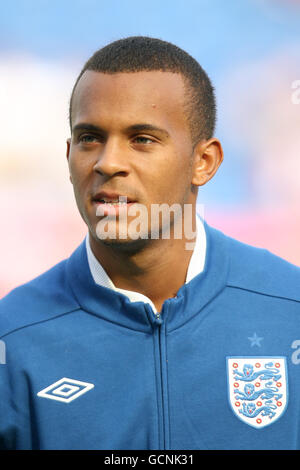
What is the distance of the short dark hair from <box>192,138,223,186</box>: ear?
45 mm

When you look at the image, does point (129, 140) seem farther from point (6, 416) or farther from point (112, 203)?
point (6, 416)

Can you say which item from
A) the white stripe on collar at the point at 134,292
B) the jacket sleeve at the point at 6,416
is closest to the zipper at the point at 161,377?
the white stripe on collar at the point at 134,292

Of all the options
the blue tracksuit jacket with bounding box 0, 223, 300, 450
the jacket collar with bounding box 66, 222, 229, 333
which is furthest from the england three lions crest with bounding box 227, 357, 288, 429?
the jacket collar with bounding box 66, 222, 229, 333

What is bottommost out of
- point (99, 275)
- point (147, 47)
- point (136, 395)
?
point (136, 395)

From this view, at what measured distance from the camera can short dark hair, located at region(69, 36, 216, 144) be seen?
3.27m

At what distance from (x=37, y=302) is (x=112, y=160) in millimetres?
834

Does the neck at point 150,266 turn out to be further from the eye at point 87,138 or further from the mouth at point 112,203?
the eye at point 87,138

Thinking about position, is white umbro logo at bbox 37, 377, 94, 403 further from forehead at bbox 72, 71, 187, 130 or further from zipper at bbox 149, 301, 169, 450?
forehead at bbox 72, 71, 187, 130

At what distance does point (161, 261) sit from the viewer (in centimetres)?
338

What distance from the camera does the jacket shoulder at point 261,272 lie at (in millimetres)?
3523

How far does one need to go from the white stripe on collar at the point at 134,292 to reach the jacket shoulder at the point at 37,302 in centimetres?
16
